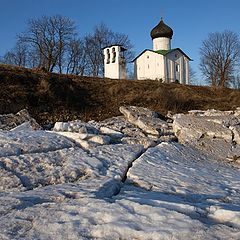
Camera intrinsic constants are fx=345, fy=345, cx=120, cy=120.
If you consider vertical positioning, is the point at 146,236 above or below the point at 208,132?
below

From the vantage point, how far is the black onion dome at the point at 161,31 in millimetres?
36250

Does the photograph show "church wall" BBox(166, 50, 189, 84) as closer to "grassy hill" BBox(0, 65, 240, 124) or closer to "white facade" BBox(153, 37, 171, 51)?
"white facade" BBox(153, 37, 171, 51)

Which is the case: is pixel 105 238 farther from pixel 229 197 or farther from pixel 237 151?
pixel 237 151

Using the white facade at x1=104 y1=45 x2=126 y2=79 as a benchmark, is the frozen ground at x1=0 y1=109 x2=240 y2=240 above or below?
below

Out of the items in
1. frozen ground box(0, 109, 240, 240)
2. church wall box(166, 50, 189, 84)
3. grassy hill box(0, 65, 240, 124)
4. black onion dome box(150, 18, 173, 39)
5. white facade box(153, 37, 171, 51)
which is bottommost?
frozen ground box(0, 109, 240, 240)

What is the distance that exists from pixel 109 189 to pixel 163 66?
3259 centimetres

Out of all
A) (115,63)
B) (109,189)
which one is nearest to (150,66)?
(115,63)

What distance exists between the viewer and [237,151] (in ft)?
23.5

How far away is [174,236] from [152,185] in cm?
185

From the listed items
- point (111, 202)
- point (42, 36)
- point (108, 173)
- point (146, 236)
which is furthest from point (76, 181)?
point (42, 36)

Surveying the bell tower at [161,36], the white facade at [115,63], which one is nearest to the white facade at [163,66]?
the bell tower at [161,36]

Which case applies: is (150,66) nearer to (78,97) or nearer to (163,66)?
(163,66)

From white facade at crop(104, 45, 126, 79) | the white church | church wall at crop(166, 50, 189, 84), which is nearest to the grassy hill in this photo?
white facade at crop(104, 45, 126, 79)

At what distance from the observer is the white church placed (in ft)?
115
